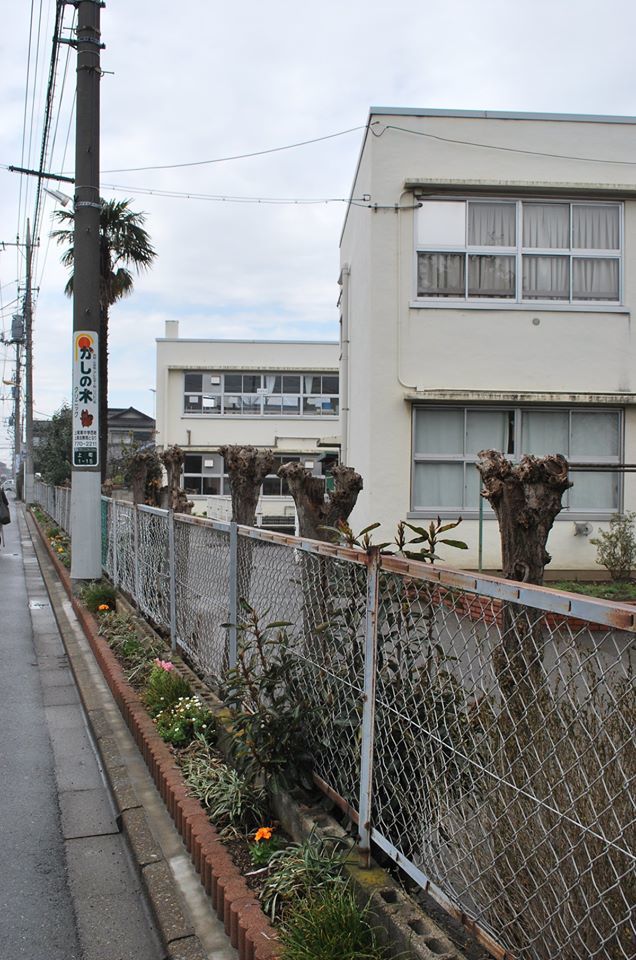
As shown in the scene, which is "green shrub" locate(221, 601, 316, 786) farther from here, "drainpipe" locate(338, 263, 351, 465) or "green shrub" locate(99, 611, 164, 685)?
"drainpipe" locate(338, 263, 351, 465)

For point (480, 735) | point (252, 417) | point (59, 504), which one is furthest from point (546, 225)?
point (252, 417)

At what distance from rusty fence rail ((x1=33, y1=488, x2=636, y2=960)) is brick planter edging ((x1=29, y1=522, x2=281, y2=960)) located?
19.9 inches

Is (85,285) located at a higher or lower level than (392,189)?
lower

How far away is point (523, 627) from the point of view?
297cm

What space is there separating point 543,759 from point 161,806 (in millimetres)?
2886

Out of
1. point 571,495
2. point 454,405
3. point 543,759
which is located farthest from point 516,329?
point 543,759

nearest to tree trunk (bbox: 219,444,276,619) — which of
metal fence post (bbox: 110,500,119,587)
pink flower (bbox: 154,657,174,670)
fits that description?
A: pink flower (bbox: 154,657,174,670)

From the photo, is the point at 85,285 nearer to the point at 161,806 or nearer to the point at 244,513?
the point at 244,513

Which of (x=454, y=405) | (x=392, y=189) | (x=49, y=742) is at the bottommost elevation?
(x=49, y=742)

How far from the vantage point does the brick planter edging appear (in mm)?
2971

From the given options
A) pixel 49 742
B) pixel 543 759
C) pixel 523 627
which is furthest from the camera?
pixel 49 742

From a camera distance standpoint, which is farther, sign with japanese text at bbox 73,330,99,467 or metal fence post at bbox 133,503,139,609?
sign with japanese text at bbox 73,330,99,467

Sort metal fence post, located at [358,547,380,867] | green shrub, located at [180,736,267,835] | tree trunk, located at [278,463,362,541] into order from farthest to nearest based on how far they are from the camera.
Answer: tree trunk, located at [278,463,362,541] → green shrub, located at [180,736,267,835] → metal fence post, located at [358,547,380,867]

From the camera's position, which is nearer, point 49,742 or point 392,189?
point 49,742
